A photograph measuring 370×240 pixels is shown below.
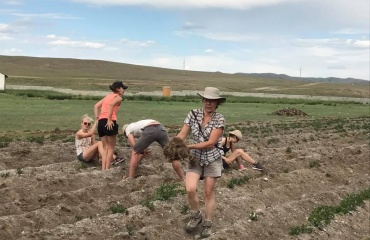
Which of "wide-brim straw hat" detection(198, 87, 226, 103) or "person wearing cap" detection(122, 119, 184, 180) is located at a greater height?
"wide-brim straw hat" detection(198, 87, 226, 103)

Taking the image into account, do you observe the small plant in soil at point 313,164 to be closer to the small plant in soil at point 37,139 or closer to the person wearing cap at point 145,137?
the person wearing cap at point 145,137

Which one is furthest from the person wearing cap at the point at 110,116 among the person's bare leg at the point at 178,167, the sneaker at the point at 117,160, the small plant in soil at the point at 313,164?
the small plant in soil at the point at 313,164

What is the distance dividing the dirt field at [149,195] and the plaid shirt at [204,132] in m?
1.01

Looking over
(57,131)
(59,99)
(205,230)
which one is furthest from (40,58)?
(205,230)

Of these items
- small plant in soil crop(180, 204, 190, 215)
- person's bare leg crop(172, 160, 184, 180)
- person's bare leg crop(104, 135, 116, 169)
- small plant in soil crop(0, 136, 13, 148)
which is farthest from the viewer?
small plant in soil crop(0, 136, 13, 148)

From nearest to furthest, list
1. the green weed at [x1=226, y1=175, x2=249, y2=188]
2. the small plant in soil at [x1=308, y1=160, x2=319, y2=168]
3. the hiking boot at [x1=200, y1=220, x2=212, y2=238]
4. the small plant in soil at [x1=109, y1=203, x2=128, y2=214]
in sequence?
the hiking boot at [x1=200, y1=220, x2=212, y2=238] < the small plant in soil at [x1=109, y1=203, x2=128, y2=214] < the green weed at [x1=226, y1=175, x2=249, y2=188] < the small plant in soil at [x1=308, y1=160, x2=319, y2=168]

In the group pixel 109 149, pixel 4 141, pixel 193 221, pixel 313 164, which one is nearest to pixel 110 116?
pixel 109 149

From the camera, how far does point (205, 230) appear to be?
784 cm

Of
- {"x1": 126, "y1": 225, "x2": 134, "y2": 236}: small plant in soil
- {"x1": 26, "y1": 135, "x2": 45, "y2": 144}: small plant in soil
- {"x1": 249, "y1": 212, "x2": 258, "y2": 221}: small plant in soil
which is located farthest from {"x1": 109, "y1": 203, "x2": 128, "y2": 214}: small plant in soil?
{"x1": 26, "y1": 135, "x2": 45, "y2": 144}: small plant in soil

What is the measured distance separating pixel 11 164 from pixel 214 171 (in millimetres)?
5977

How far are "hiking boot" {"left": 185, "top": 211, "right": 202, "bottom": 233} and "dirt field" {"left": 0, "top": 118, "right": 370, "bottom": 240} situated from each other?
0.34 ft

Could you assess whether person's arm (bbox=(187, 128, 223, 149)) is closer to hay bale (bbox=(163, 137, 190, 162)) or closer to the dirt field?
hay bale (bbox=(163, 137, 190, 162))

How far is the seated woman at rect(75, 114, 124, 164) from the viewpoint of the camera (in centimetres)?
1181

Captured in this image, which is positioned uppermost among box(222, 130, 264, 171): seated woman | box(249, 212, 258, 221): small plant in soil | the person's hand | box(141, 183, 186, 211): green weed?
the person's hand
